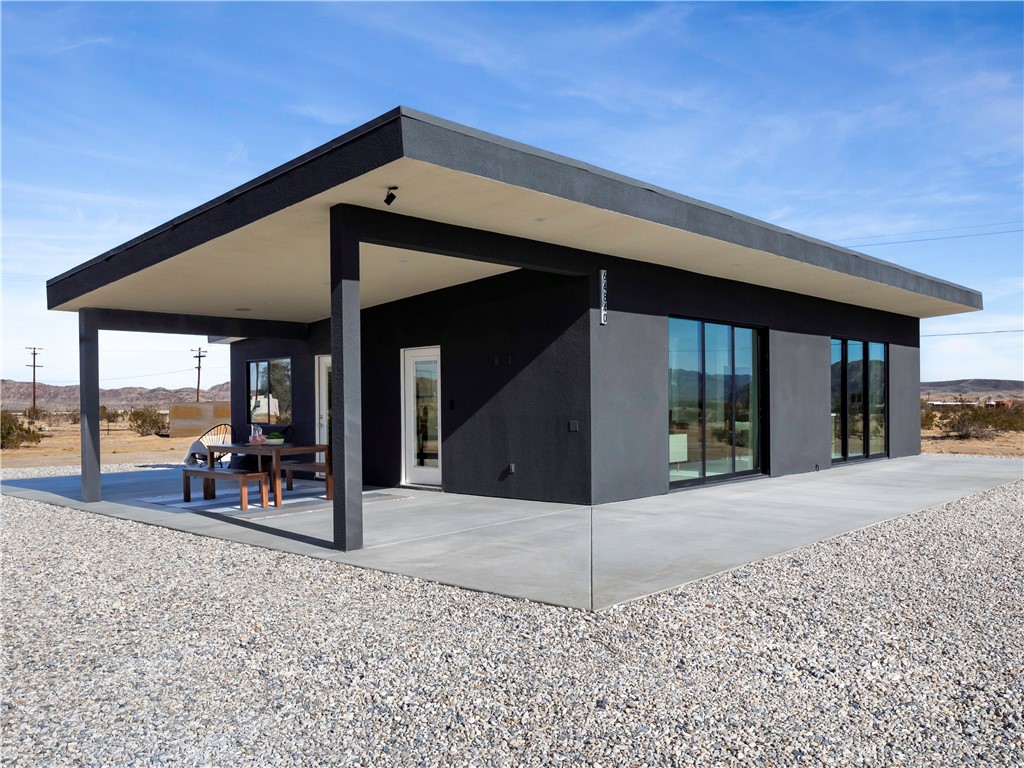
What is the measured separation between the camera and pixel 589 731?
267 cm

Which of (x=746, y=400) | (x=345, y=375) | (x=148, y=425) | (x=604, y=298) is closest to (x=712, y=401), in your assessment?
(x=746, y=400)

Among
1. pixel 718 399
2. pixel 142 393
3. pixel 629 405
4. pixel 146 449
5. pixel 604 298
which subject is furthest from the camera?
pixel 142 393

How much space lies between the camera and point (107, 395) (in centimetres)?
8119

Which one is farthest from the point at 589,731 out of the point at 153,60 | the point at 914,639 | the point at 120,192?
the point at 120,192

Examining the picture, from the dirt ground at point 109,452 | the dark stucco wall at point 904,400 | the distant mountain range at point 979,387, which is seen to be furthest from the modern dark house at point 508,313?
the distant mountain range at point 979,387

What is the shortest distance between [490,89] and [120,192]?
7843 mm

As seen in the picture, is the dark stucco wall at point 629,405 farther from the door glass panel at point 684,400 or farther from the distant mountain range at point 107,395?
the distant mountain range at point 107,395

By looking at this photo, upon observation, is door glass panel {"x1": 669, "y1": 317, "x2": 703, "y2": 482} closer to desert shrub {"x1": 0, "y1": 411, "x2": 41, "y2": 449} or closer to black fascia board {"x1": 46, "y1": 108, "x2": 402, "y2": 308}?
black fascia board {"x1": 46, "y1": 108, "x2": 402, "y2": 308}

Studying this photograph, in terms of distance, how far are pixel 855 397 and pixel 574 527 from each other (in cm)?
859

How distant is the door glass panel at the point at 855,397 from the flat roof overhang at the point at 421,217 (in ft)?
6.39

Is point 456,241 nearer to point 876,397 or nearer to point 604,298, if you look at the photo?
point 604,298

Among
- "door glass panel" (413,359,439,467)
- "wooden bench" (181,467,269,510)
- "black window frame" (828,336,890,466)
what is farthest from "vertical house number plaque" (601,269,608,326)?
"black window frame" (828,336,890,466)

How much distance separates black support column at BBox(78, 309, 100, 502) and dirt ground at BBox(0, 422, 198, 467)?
6.66 metres

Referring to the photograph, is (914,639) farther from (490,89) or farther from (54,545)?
(490,89)
